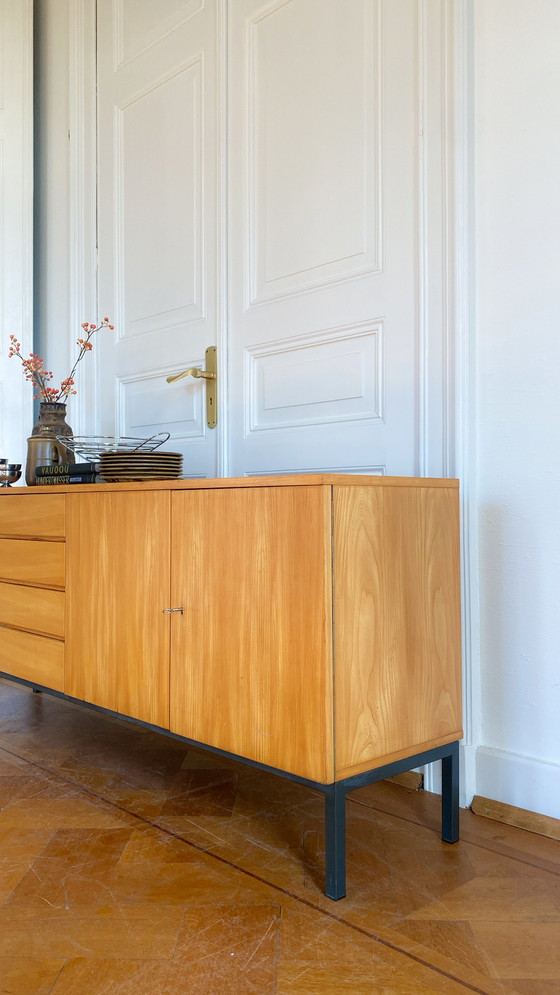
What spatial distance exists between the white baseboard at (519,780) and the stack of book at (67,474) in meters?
1.11

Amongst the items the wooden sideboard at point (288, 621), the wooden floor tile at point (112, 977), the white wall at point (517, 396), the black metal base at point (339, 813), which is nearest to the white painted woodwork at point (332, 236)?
the white wall at point (517, 396)

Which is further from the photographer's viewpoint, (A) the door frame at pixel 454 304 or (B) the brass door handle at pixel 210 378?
(B) the brass door handle at pixel 210 378

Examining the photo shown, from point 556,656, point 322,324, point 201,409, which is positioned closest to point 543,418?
point 556,656

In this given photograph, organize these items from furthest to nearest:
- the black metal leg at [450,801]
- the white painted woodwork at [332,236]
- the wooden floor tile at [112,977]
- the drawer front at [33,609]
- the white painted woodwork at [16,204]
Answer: the white painted woodwork at [16,204] → the drawer front at [33,609] → the white painted woodwork at [332,236] → the black metal leg at [450,801] → the wooden floor tile at [112,977]

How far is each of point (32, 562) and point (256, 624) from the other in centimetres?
87

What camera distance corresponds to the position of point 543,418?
150 cm

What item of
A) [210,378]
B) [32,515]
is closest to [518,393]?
[210,378]

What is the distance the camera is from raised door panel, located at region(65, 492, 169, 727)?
5.01ft

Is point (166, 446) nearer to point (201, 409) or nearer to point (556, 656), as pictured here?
point (201, 409)

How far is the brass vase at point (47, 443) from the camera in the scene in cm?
219

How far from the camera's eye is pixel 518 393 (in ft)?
5.07

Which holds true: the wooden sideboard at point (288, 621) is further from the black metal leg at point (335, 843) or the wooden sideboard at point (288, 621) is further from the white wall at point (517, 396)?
the white wall at point (517, 396)

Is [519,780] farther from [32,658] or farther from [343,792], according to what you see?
[32,658]

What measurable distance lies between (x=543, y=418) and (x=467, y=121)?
2.21 ft
